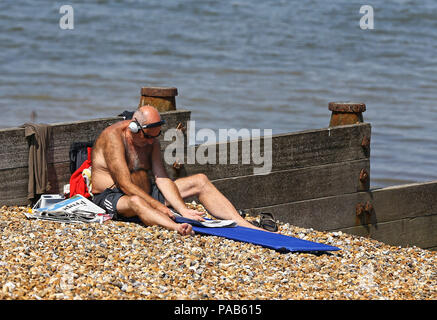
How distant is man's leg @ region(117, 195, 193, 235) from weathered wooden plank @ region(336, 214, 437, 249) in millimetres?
2448

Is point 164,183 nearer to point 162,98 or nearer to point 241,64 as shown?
point 162,98

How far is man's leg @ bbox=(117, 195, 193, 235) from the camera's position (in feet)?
21.8

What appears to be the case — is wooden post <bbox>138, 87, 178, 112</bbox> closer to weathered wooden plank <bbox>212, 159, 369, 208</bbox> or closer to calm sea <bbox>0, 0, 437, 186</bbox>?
weathered wooden plank <bbox>212, 159, 369, 208</bbox>

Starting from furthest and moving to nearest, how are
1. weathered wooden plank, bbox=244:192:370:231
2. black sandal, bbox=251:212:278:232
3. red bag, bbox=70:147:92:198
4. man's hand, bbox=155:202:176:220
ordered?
weathered wooden plank, bbox=244:192:370:231 < black sandal, bbox=251:212:278:232 < red bag, bbox=70:147:92:198 < man's hand, bbox=155:202:176:220

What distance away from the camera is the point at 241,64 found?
1911cm

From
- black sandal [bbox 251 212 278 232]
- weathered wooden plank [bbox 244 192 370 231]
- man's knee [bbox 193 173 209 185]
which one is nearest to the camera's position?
black sandal [bbox 251 212 278 232]

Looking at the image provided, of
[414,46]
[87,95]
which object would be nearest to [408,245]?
[87,95]

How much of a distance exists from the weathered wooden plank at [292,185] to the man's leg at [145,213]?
3.90 ft

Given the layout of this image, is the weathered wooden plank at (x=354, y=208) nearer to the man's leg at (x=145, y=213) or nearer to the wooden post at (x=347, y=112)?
the wooden post at (x=347, y=112)

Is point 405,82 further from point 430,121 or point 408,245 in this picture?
point 408,245

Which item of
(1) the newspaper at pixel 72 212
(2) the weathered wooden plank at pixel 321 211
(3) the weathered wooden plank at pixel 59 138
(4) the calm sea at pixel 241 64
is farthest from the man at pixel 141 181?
(4) the calm sea at pixel 241 64

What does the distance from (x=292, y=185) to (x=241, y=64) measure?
36.8 feet

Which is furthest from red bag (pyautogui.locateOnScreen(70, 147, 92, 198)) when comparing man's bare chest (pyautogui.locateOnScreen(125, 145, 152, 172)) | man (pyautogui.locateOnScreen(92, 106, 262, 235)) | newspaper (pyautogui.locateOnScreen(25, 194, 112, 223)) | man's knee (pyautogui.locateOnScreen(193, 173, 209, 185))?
man's knee (pyautogui.locateOnScreen(193, 173, 209, 185))

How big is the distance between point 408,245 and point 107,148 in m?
3.58
